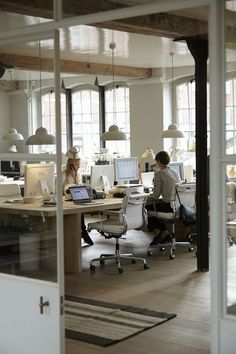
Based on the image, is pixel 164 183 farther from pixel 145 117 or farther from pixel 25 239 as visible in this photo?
pixel 145 117

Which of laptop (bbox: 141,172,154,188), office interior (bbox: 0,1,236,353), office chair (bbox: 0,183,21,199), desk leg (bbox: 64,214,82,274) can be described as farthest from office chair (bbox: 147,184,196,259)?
office chair (bbox: 0,183,21,199)

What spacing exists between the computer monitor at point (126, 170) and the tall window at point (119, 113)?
123 inches

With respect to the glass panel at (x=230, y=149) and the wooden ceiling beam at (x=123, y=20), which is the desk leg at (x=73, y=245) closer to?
the wooden ceiling beam at (x=123, y=20)

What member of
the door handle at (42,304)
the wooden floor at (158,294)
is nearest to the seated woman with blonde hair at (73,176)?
the wooden floor at (158,294)

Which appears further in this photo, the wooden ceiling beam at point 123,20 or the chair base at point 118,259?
the chair base at point 118,259

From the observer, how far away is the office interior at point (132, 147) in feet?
13.6

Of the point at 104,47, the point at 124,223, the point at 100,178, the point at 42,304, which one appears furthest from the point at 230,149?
the point at 104,47

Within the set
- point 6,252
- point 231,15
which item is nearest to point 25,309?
point 6,252

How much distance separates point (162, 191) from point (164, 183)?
0.11m

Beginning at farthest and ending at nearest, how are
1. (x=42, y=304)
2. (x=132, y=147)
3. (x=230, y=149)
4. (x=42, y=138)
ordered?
(x=132, y=147) < (x=42, y=138) < (x=42, y=304) < (x=230, y=149)

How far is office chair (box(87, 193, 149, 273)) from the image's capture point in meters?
7.46

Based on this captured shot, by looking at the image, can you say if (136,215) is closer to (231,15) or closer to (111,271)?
(111,271)

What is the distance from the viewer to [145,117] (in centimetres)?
1310

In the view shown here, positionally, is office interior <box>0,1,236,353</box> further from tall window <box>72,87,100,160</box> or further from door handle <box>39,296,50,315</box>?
tall window <box>72,87,100,160</box>
